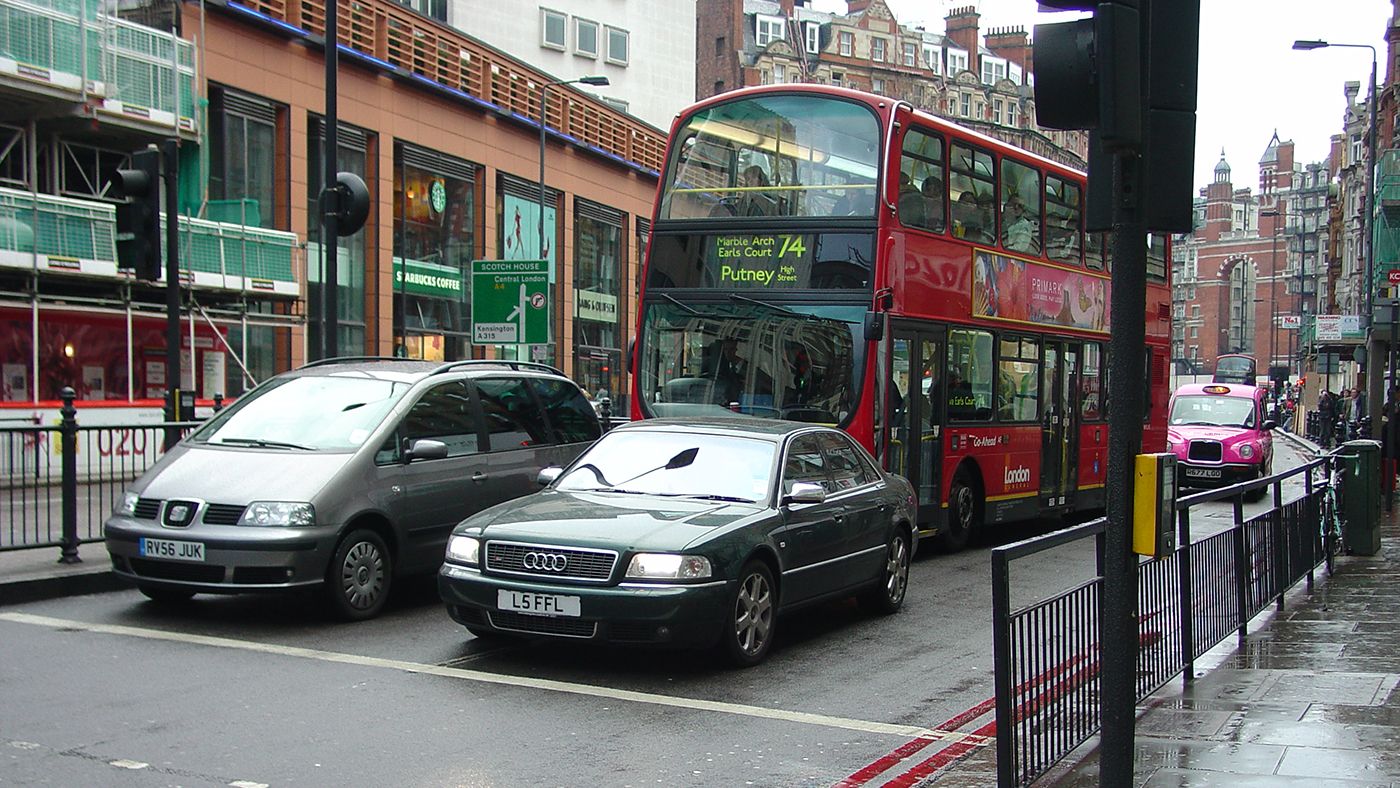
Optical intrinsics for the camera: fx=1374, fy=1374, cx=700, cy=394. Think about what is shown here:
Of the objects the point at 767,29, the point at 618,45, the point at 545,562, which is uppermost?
the point at 767,29

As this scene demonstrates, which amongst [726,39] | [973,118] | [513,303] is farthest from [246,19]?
[973,118]

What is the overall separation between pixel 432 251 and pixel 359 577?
27.5m

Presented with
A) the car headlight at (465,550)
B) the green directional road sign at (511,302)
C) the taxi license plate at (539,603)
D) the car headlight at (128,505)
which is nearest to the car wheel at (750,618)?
the taxi license plate at (539,603)

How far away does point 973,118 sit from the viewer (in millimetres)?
101188

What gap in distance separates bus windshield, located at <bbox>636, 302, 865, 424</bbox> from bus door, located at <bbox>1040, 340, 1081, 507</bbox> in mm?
4734

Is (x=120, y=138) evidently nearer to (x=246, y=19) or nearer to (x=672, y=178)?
(x=246, y=19)

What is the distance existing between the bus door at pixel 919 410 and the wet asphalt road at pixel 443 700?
146 inches

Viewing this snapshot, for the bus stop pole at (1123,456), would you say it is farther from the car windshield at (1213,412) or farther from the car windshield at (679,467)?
the car windshield at (1213,412)

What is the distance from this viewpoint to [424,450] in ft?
33.2

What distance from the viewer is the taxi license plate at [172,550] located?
9188 millimetres

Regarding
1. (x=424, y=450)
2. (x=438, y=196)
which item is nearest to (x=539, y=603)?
(x=424, y=450)

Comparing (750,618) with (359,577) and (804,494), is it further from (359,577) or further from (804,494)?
(359,577)

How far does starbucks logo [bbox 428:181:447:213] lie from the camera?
119 ft

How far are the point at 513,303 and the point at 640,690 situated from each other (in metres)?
13.9
